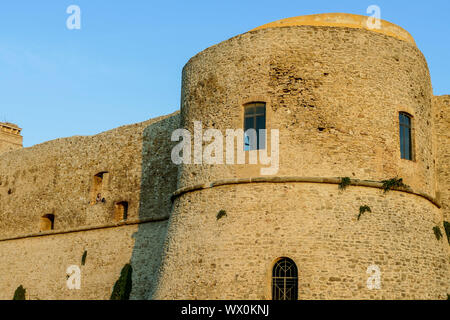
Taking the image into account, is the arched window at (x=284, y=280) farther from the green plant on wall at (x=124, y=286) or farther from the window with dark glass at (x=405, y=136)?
the green plant on wall at (x=124, y=286)

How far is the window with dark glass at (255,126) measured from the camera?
15.0 meters

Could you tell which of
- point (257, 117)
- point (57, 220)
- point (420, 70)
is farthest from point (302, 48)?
point (57, 220)

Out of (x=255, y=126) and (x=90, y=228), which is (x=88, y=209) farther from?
(x=255, y=126)

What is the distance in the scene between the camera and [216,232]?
14.7m

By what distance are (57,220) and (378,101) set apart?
1428 centimetres

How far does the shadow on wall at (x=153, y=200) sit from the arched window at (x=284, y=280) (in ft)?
20.1

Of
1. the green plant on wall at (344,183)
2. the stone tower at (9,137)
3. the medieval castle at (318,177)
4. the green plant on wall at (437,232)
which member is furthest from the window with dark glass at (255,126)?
the stone tower at (9,137)

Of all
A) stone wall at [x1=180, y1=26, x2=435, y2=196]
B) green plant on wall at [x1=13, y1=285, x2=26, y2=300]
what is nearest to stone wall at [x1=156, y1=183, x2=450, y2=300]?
stone wall at [x1=180, y1=26, x2=435, y2=196]

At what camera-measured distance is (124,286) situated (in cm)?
1984

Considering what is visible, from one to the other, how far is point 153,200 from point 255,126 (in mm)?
6740

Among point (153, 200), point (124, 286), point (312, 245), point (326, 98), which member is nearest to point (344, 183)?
point (312, 245)

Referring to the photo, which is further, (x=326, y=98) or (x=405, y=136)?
(x=405, y=136)

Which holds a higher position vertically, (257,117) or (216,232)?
(257,117)
